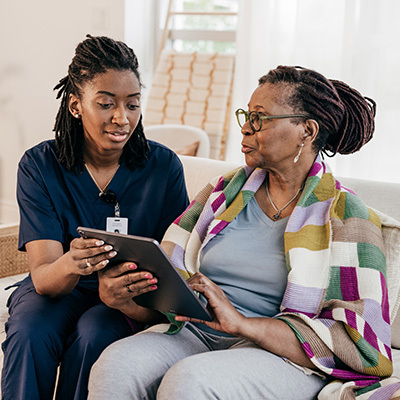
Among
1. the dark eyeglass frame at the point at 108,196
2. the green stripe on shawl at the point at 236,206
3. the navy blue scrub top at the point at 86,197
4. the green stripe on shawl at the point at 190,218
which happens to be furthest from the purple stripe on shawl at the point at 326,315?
the dark eyeglass frame at the point at 108,196

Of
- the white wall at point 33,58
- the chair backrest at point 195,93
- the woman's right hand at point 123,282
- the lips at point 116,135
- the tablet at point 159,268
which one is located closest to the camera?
the tablet at point 159,268

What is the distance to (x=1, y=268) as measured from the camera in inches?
86.4

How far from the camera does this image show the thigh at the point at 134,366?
4.52ft

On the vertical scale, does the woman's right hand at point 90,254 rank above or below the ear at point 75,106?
below

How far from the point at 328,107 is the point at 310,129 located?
73 mm

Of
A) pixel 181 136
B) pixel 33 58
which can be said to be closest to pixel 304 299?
pixel 181 136

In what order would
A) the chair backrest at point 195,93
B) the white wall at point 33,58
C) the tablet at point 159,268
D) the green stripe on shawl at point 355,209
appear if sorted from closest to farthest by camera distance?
the tablet at point 159,268, the green stripe on shawl at point 355,209, the chair backrest at point 195,93, the white wall at point 33,58

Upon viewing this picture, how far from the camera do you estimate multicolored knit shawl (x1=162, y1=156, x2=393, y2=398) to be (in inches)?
55.2

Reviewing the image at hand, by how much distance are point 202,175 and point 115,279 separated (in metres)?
0.82

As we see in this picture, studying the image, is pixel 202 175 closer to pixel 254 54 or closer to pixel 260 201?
pixel 260 201

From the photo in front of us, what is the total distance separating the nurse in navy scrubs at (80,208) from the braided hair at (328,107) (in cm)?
41

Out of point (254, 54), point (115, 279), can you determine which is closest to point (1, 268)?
point (115, 279)

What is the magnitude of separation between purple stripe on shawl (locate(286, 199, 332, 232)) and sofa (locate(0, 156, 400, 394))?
147mm

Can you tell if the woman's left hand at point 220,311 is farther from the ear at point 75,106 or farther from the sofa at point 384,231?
the ear at point 75,106
